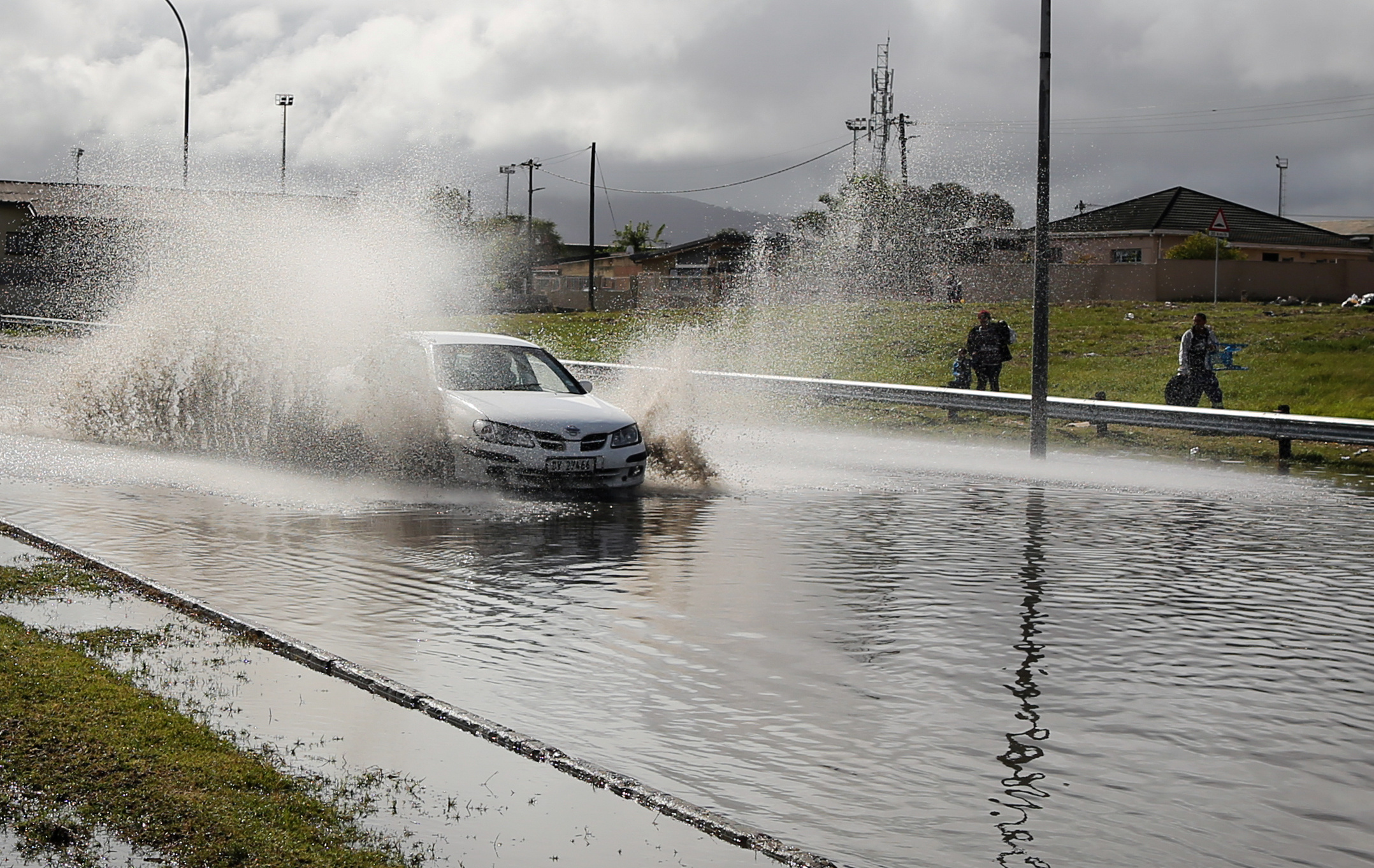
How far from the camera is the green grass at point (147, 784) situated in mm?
4492

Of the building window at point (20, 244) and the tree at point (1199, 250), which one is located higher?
the building window at point (20, 244)

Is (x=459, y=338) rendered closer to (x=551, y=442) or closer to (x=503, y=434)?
(x=503, y=434)

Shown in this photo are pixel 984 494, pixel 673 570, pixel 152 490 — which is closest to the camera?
pixel 673 570

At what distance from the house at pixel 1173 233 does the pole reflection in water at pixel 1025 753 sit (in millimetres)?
52283

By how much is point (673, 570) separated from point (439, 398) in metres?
4.89

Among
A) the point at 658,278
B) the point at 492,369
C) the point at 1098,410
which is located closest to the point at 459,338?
the point at 492,369

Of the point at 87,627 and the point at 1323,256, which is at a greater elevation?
the point at 1323,256

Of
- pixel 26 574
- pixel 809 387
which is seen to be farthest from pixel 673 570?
pixel 809 387

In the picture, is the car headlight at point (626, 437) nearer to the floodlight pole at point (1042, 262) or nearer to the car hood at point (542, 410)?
the car hood at point (542, 410)

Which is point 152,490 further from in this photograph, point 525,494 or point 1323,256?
point 1323,256

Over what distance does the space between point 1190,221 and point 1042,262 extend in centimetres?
4651

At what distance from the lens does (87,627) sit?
24.1 ft

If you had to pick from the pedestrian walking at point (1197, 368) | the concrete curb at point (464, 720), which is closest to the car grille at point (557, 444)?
the concrete curb at point (464, 720)

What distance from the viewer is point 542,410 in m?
14.0
